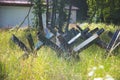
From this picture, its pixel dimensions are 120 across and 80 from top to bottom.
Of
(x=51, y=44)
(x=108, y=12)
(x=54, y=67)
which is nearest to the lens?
(x=54, y=67)

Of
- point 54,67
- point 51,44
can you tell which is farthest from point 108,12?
point 54,67

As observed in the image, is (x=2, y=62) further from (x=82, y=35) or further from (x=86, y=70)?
(x=82, y=35)

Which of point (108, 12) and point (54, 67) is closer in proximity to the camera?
point (54, 67)

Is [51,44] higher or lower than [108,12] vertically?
higher

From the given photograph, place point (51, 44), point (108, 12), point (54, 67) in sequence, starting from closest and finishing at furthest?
point (54, 67) → point (51, 44) → point (108, 12)

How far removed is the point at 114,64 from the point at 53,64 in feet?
3.55

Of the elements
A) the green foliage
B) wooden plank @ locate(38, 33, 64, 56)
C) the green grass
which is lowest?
the green foliage

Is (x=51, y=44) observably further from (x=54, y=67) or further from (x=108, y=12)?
(x=108, y=12)

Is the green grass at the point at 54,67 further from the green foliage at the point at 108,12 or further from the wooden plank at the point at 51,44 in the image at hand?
the green foliage at the point at 108,12

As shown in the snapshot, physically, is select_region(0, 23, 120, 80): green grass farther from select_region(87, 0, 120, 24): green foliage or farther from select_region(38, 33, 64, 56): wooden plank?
select_region(87, 0, 120, 24): green foliage

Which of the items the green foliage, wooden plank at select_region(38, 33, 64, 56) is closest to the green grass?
wooden plank at select_region(38, 33, 64, 56)

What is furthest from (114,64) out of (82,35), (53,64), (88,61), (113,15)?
(113,15)

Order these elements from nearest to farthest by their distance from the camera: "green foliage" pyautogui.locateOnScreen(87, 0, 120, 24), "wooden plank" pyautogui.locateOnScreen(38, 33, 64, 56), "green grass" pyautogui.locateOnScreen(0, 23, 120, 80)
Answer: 1. "green grass" pyautogui.locateOnScreen(0, 23, 120, 80)
2. "wooden plank" pyautogui.locateOnScreen(38, 33, 64, 56)
3. "green foliage" pyautogui.locateOnScreen(87, 0, 120, 24)

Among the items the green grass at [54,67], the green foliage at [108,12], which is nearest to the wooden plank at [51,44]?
the green grass at [54,67]
